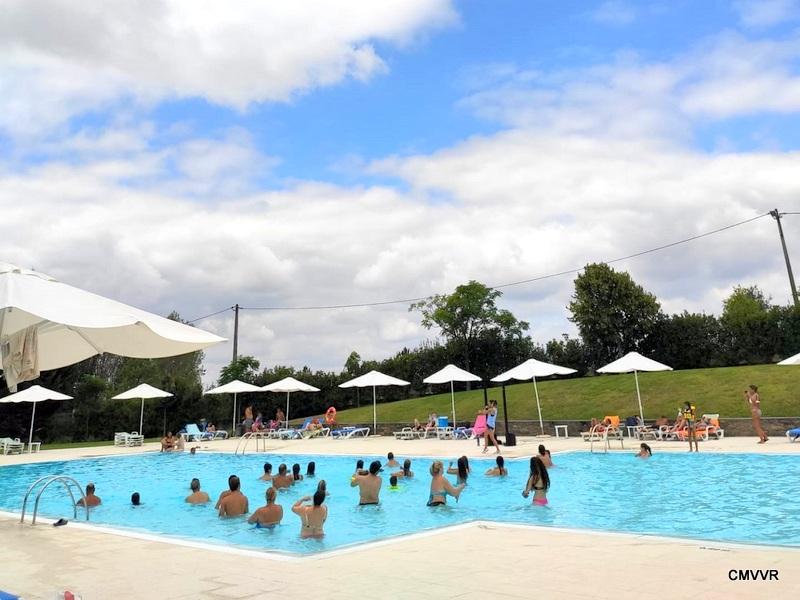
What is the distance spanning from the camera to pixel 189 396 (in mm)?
34500

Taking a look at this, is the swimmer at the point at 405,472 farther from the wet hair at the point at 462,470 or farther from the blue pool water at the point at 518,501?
the wet hair at the point at 462,470

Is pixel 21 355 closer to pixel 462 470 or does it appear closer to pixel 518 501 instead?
pixel 518 501

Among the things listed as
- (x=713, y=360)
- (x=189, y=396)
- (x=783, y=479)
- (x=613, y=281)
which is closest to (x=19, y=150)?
(x=783, y=479)

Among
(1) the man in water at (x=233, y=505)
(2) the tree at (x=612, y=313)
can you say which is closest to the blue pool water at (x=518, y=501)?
(1) the man in water at (x=233, y=505)

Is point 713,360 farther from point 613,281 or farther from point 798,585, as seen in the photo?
point 798,585

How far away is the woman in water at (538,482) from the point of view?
1069cm

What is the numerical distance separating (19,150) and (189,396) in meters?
22.8

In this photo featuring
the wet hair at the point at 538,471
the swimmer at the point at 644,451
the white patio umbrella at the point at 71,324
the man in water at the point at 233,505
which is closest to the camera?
the white patio umbrella at the point at 71,324

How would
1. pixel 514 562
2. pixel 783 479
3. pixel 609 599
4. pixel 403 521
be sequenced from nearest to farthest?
pixel 609 599
pixel 514 562
pixel 403 521
pixel 783 479

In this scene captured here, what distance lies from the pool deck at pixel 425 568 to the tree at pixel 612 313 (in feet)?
114

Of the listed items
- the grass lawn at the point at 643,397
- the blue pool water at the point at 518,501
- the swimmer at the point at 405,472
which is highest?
the grass lawn at the point at 643,397

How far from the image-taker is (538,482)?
36.2ft

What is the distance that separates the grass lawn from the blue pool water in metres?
9.32

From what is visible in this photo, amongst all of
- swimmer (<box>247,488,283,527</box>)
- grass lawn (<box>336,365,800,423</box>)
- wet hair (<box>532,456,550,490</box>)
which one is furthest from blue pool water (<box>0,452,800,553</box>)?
grass lawn (<box>336,365,800,423</box>)
